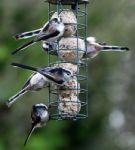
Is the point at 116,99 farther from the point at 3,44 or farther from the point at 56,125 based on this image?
the point at 3,44

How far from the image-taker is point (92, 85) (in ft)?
36.2

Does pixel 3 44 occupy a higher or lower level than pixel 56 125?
higher

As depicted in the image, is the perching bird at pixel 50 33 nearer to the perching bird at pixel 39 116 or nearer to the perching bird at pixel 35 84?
the perching bird at pixel 35 84

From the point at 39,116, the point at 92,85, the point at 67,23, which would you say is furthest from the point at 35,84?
the point at 92,85

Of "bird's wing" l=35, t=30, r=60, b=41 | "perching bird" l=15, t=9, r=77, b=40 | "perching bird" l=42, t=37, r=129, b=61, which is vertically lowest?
"perching bird" l=42, t=37, r=129, b=61

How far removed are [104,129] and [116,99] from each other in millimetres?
506

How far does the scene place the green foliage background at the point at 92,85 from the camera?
418 inches

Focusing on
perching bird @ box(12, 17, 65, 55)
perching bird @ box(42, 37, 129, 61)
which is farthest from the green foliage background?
perching bird @ box(12, 17, 65, 55)

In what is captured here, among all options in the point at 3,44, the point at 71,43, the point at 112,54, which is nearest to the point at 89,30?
the point at 112,54

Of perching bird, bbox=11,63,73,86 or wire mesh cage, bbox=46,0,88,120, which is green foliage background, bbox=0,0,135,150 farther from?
perching bird, bbox=11,63,73,86

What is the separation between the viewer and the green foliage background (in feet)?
34.8

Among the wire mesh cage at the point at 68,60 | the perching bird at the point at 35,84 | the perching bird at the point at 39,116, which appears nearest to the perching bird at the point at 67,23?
the wire mesh cage at the point at 68,60

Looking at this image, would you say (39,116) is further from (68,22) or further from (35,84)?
(68,22)

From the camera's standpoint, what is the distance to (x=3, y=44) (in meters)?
10.8
